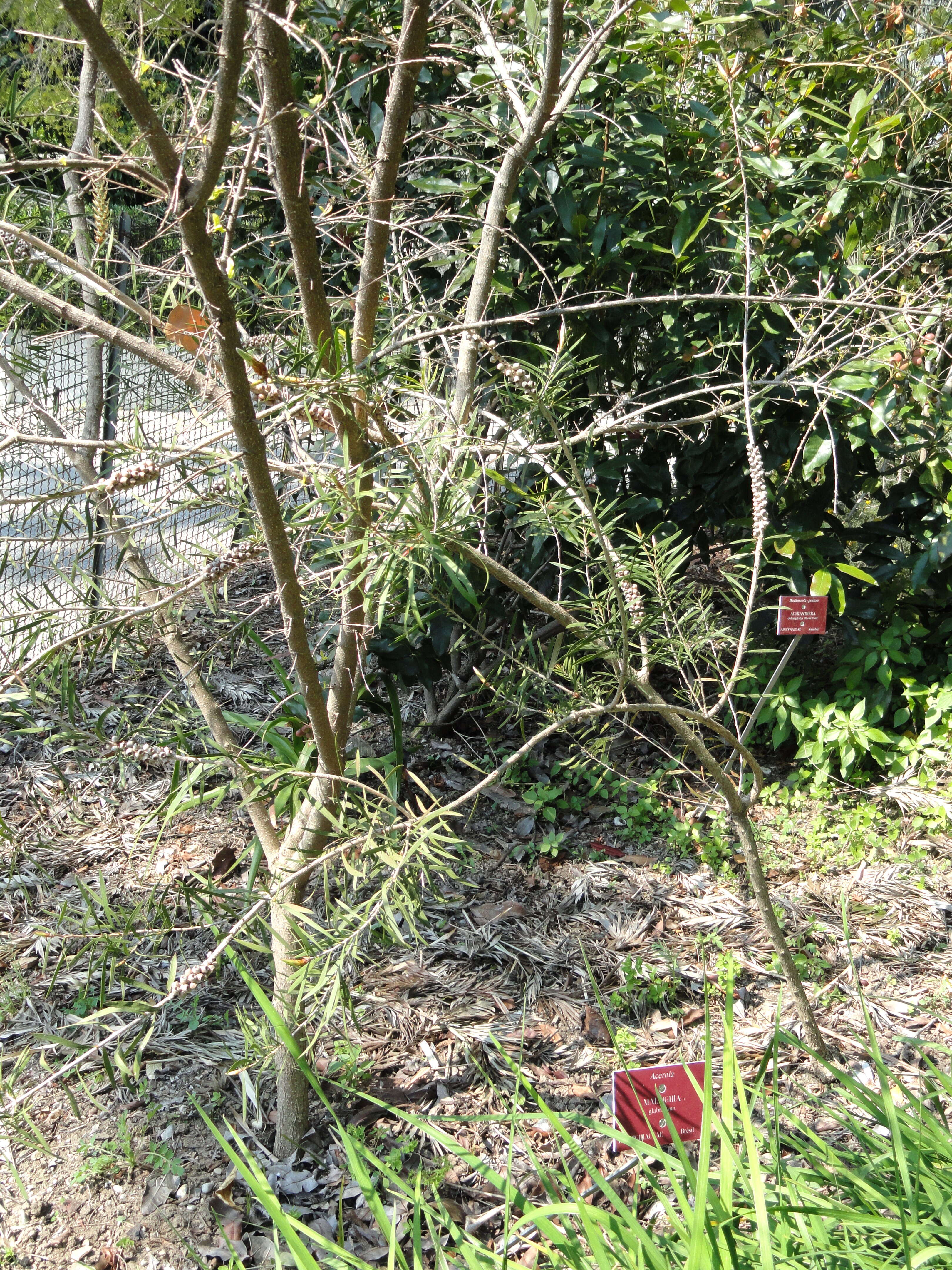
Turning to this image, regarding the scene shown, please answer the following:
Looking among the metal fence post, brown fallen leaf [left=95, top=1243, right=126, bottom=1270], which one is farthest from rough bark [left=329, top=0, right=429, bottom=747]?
brown fallen leaf [left=95, top=1243, right=126, bottom=1270]

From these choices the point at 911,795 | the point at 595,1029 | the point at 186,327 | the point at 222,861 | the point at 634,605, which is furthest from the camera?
the point at 911,795

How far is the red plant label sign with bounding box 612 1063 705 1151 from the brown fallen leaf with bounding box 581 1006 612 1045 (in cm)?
56

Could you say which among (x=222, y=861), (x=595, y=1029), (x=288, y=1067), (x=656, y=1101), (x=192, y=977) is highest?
(x=192, y=977)

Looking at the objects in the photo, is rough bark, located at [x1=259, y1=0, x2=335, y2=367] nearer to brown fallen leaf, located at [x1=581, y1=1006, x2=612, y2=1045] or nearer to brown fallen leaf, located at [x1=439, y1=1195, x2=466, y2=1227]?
brown fallen leaf, located at [x1=439, y1=1195, x2=466, y2=1227]

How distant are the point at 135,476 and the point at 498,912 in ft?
5.91

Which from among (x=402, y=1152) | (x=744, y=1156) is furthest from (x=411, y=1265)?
(x=744, y=1156)

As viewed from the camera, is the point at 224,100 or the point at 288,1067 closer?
the point at 224,100

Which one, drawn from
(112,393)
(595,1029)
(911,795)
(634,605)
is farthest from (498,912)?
(112,393)

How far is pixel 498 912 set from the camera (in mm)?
2600

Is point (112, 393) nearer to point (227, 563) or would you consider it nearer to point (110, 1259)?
point (227, 563)

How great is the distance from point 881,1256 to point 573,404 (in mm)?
1571

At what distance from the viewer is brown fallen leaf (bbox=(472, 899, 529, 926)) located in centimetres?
257

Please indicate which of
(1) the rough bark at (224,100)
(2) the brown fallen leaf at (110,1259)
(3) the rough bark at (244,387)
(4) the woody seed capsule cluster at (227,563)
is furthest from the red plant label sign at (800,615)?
(2) the brown fallen leaf at (110,1259)

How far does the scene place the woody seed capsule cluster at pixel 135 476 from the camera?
1207 millimetres
